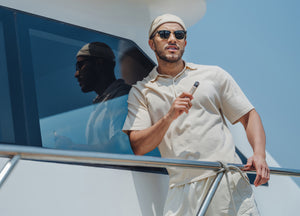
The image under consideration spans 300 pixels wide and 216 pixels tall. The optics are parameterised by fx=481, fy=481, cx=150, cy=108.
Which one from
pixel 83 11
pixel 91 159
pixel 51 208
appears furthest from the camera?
pixel 83 11

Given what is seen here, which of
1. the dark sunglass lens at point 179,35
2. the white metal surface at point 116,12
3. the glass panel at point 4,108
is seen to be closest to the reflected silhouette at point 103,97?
the white metal surface at point 116,12

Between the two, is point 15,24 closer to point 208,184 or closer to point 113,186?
point 113,186

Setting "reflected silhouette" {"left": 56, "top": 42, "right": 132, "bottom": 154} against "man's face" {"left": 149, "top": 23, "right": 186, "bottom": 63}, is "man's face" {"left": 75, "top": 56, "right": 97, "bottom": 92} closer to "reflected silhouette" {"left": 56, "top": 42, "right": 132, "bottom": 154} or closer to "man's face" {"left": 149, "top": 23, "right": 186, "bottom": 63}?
"reflected silhouette" {"left": 56, "top": 42, "right": 132, "bottom": 154}

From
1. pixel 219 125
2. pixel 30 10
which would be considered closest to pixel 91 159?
pixel 219 125

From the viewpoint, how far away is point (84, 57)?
2.24 meters

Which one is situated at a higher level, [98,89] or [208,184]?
[98,89]

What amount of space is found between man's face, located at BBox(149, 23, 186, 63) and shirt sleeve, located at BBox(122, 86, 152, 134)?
19 cm

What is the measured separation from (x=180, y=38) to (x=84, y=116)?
0.53m

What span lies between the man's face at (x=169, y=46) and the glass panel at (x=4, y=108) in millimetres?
634

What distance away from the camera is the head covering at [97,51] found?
2250 mm

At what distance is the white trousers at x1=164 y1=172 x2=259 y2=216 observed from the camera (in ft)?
5.85

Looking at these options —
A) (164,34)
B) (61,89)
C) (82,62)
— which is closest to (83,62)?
(82,62)

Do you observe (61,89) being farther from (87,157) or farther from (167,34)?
(87,157)

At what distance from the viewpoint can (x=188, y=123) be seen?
73.8 inches
